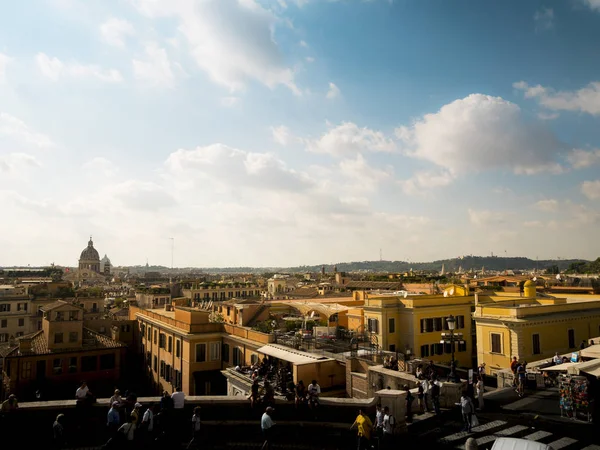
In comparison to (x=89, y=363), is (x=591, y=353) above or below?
above

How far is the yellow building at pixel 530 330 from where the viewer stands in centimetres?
2922

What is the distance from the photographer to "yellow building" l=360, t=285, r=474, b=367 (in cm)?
3606

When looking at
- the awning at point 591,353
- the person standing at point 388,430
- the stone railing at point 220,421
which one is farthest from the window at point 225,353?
the awning at point 591,353

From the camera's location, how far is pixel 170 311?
48.4 m

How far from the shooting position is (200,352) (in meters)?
33.9

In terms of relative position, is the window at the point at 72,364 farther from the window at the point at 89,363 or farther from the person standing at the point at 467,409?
the person standing at the point at 467,409

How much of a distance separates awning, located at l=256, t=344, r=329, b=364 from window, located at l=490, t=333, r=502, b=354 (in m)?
14.5

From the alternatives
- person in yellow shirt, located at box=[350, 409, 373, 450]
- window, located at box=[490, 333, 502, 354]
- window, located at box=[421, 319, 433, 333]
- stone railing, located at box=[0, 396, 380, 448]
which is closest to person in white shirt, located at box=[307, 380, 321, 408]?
stone railing, located at box=[0, 396, 380, 448]

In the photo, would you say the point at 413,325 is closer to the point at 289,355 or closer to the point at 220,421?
the point at 289,355

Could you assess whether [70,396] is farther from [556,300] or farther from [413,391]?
[556,300]

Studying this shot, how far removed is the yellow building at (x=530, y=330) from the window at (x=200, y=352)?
67.9 ft

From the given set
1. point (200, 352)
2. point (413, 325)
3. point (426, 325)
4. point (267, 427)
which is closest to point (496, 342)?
point (426, 325)

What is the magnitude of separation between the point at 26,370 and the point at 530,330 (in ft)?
128

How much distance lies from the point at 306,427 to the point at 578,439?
8235 mm
